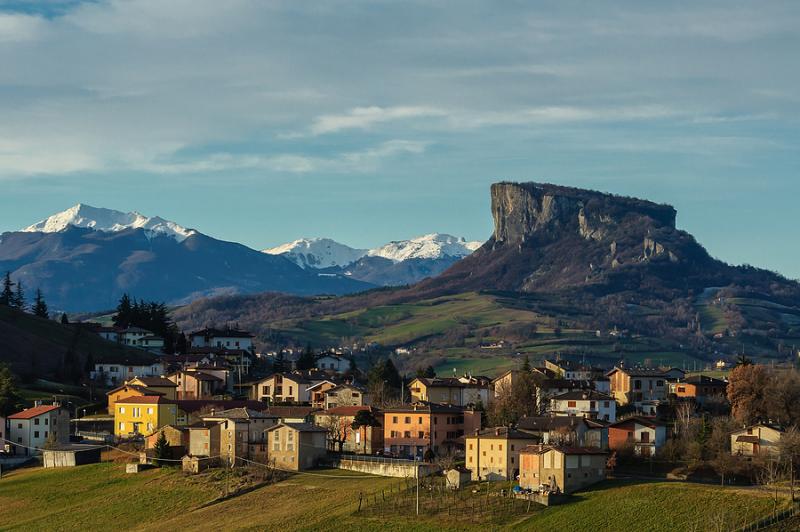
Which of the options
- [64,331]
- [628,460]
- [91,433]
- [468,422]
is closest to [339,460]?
[468,422]

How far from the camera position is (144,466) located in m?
94.4

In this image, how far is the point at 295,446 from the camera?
89.6 metres

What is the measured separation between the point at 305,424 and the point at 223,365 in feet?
159

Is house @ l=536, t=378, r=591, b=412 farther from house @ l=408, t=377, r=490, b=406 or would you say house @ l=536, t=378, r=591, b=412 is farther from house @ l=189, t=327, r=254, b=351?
house @ l=189, t=327, r=254, b=351

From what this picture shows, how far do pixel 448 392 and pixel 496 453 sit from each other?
108 feet

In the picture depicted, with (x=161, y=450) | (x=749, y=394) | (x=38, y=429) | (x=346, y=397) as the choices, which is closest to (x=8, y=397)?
(x=38, y=429)

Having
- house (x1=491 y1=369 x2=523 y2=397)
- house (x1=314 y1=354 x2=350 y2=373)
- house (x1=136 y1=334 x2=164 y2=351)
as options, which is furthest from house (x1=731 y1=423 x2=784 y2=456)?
house (x1=136 y1=334 x2=164 y2=351)

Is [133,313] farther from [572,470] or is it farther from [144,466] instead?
[572,470]

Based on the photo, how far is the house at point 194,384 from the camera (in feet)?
411

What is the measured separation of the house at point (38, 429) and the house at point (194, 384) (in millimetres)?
19310

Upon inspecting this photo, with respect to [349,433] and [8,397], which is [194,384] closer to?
[8,397]

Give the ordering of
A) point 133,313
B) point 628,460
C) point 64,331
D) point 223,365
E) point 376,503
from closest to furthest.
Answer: point 376,503, point 628,460, point 223,365, point 64,331, point 133,313

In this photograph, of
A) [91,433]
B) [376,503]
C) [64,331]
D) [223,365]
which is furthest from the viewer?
[64,331]

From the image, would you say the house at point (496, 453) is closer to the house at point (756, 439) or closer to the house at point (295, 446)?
the house at point (295, 446)
